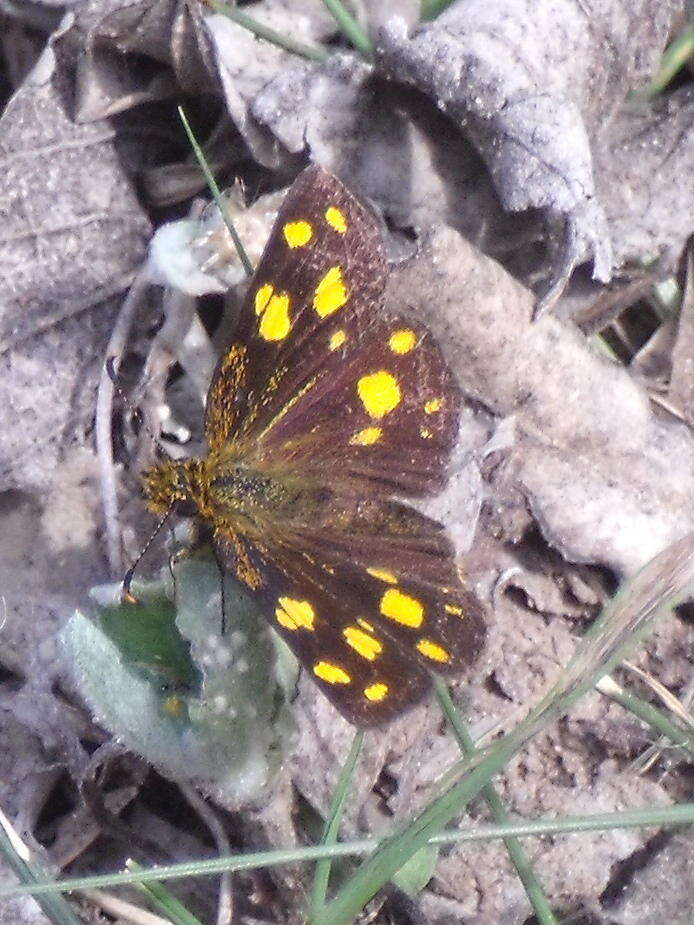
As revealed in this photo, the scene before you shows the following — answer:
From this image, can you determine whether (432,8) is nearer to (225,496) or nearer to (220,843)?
(225,496)

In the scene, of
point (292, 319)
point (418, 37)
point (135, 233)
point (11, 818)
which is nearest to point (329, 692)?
point (292, 319)

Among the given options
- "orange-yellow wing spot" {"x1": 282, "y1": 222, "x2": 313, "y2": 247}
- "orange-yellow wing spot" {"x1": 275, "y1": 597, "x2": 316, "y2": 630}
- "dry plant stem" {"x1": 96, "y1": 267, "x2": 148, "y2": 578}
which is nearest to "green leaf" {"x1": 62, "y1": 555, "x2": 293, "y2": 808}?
"orange-yellow wing spot" {"x1": 275, "y1": 597, "x2": 316, "y2": 630}

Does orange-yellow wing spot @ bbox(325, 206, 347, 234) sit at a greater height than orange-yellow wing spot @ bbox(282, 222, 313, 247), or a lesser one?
greater

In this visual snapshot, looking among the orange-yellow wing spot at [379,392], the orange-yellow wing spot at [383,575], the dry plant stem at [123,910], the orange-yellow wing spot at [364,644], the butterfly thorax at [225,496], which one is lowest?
the dry plant stem at [123,910]

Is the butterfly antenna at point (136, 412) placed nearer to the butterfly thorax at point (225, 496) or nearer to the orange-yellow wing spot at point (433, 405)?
the butterfly thorax at point (225, 496)

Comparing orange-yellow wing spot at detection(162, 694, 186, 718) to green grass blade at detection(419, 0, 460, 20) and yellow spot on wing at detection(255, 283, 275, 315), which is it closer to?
yellow spot on wing at detection(255, 283, 275, 315)

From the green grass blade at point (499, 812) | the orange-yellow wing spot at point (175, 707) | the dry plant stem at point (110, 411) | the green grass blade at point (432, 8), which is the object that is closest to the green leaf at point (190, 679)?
the orange-yellow wing spot at point (175, 707)
